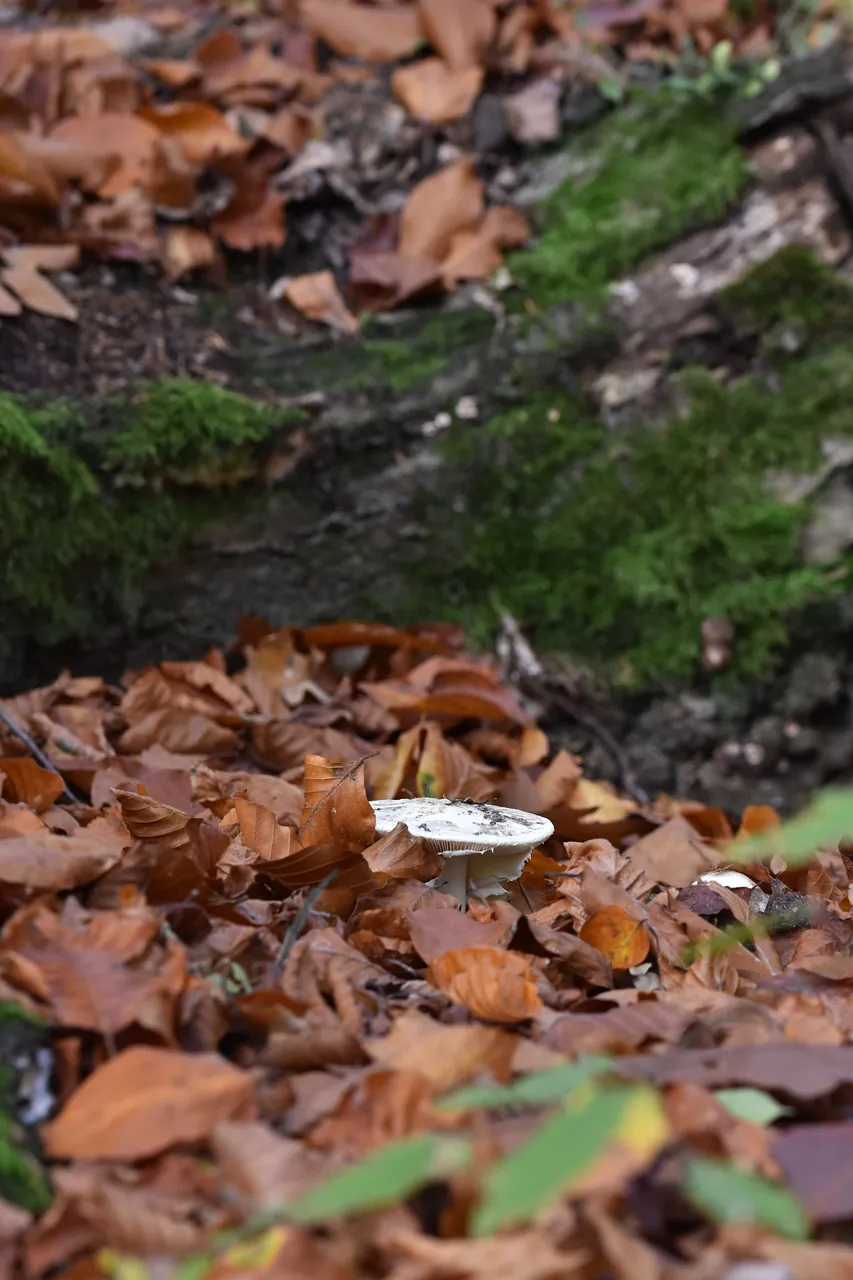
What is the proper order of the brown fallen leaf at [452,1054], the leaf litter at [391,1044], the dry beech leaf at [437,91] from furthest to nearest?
the dry beech leaf at [437,91], the brown fallen leaf at [452,1054], the leaf litter at [391,1044]

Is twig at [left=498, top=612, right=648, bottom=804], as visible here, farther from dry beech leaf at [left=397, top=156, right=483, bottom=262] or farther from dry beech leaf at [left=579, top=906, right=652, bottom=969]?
dry beech leaf at [left=579, top=906, right=652, bottom=969]

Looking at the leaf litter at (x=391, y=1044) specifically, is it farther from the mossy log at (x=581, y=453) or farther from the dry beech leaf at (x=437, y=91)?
the dry beech leaf at (x=437, y=91)

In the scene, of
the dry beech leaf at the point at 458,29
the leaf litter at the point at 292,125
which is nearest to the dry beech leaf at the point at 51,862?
the leaf litter at the point at 292,125

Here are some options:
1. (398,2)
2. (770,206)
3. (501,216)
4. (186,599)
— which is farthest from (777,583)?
(398,2)

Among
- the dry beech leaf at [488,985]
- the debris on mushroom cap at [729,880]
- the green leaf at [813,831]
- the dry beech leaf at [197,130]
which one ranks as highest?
the dry beech leaf at [197,130]

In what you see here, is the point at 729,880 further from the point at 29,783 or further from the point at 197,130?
the point at 197,130

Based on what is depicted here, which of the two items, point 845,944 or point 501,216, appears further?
point 501,216

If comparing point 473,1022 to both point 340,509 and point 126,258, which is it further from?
point 126,258
